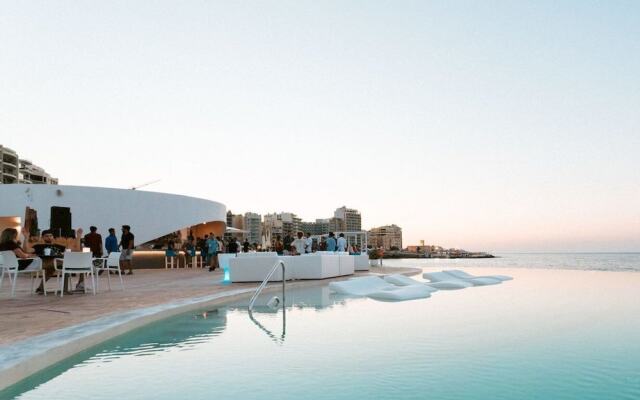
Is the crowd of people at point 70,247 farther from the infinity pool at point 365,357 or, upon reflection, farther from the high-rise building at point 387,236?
the high-rise building at point 387,236

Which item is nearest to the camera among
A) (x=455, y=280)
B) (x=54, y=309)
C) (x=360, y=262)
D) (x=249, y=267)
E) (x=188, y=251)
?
(x=54, y=309)

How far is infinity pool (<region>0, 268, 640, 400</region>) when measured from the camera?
11.0 feet

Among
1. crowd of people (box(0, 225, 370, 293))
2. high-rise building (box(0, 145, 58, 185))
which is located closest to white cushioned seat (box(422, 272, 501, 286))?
crowd of people (box(0, 225, 370, 293))

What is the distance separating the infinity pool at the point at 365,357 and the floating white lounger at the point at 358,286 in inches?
94.5

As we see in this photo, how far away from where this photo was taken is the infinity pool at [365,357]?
3.34m

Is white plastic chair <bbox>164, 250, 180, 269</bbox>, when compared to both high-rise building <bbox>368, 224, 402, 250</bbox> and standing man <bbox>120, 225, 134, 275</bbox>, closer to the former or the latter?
standing man <bbox>120, 225, 134, 275</bbox>

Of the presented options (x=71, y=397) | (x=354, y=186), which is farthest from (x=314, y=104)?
(x=354, y=186)

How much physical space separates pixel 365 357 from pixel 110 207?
66.8 ft

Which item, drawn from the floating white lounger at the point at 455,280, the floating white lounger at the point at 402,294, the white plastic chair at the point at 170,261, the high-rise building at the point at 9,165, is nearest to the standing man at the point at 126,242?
the white plastic chair at the point at 170,261

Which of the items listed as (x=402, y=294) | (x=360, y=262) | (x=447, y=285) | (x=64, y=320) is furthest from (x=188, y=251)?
(x=64, y=320)

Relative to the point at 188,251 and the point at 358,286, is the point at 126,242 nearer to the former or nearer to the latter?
the point at 188,251

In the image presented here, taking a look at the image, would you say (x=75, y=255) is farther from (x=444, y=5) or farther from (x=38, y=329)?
(x=444, y=5)

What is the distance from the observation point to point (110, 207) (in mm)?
22234

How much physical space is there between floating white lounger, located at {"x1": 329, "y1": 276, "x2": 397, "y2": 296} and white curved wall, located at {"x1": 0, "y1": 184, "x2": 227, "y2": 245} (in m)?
15.3
